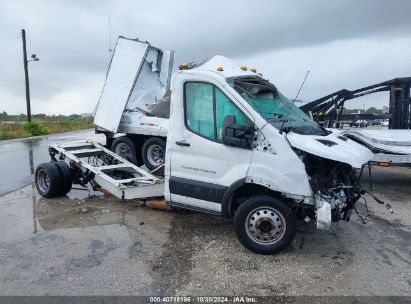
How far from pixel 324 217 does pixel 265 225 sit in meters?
0.72

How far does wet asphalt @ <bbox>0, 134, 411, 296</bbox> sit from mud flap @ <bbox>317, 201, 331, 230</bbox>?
20.6 inches

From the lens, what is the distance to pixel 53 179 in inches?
279

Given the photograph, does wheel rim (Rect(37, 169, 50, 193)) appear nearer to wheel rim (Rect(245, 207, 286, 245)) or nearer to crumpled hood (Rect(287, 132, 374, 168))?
wheel rim (Rect(245, 207, 286, 245))

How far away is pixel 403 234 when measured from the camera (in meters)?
5.52

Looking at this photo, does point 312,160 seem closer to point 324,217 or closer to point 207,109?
point 324,217

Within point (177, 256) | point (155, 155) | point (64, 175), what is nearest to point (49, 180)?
point (64, 175)

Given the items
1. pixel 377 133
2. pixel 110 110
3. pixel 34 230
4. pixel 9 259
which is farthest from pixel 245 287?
pixel 110 110

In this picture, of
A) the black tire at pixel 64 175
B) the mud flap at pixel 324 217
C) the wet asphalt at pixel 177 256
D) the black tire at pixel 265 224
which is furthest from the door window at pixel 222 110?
the black tire at pixel 64 175

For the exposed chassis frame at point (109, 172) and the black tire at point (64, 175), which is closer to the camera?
the exposed chassis frame at point (109, 172)

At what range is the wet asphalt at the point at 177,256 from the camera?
384cm

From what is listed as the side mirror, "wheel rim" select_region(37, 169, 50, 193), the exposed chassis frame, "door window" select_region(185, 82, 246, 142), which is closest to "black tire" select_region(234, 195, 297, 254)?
the side mirror

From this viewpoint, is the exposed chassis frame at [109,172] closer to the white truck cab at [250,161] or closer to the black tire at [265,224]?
the white truck cab at [250,161]

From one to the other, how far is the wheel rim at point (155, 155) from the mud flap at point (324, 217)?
6.17 meters

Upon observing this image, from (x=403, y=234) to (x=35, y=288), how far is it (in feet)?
16.1
